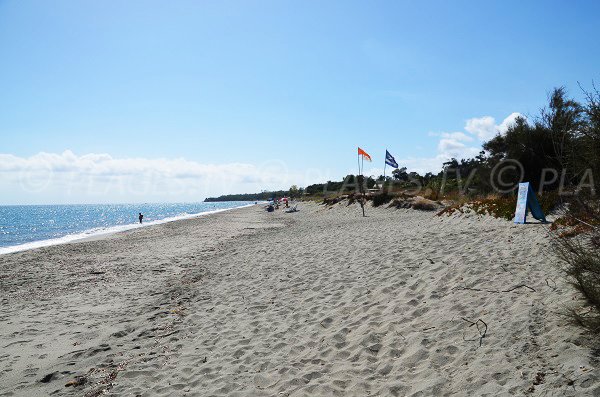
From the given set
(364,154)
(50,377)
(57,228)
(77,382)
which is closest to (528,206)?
(77,382)

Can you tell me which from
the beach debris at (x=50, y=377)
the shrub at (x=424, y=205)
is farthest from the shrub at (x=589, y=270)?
the shrub at (x=424, y=205)

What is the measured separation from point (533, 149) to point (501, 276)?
18450 millimetres

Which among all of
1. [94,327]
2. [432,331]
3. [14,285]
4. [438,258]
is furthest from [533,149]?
[14,285]

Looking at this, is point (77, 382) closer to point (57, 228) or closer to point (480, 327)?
point (480, 327)

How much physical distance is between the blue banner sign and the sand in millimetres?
2109

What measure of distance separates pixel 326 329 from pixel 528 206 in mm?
10279

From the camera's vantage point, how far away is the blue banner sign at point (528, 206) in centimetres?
1258

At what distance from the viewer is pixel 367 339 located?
5453 millimetres

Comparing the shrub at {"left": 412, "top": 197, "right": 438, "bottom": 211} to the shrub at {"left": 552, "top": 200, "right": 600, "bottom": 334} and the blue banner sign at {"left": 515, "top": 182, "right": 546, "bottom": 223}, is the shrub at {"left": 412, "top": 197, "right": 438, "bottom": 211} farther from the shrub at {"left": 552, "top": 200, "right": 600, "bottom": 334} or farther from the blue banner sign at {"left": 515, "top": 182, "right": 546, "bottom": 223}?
the shrub at {"left": 552, "top": 200, "right": 600, "bottom": 334}

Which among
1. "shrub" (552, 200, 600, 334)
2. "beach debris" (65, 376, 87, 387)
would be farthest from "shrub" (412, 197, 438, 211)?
"beach debris" (65, 376, 87, 387)

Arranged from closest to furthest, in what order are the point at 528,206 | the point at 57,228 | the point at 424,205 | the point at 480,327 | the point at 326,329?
1. the point at 480,327
2. the point at 326,329
3. the point at 528,206
4. the point at 424,205
5. the point at 57,228

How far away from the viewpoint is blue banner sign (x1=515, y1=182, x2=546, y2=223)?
12.6 meters

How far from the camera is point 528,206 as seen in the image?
42.6 ft

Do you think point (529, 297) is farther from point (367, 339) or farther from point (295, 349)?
point (295, 349)
